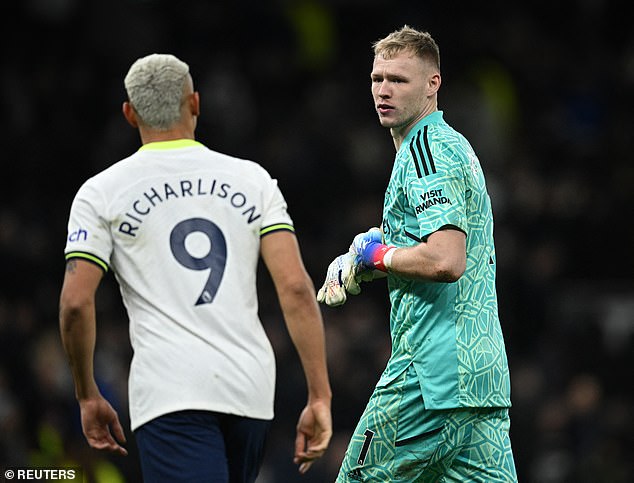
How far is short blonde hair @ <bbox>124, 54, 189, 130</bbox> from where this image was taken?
450 cm

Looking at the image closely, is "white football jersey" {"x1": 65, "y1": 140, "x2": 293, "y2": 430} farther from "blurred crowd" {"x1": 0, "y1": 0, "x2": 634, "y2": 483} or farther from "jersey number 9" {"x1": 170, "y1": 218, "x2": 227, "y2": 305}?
"blurred crowd" {"x1": 0, "y1": 0, "x2": 634, "y2": 483}

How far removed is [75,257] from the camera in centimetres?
436

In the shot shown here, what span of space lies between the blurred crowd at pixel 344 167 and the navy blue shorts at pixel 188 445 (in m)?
4.86

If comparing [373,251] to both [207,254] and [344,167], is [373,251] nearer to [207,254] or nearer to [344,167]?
[207,254]

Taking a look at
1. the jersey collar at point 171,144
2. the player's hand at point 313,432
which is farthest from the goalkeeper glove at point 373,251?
the jersey collar at point 171,144

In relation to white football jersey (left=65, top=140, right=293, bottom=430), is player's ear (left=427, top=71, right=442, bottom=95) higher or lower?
higher

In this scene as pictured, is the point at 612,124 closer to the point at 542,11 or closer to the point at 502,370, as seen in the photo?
the point at 542,11

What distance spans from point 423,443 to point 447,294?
0.58 meters

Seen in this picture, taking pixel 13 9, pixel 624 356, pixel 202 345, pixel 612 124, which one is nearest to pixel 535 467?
pixel 624 356

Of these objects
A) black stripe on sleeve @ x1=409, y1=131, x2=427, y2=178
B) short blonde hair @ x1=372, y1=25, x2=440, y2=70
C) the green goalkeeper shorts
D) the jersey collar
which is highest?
short blonde hair @ x1=372, y1=25, x2=440, y2=70

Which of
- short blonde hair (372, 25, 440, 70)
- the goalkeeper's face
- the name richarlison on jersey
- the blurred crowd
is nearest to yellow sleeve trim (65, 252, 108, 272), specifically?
the name richarlison on jersey

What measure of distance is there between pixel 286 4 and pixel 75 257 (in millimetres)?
10389

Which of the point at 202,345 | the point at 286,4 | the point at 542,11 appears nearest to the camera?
the point at 202,345

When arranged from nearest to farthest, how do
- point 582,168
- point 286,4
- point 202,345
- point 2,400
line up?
point 202,345
point 2,400
point 582,168
point 286,4
